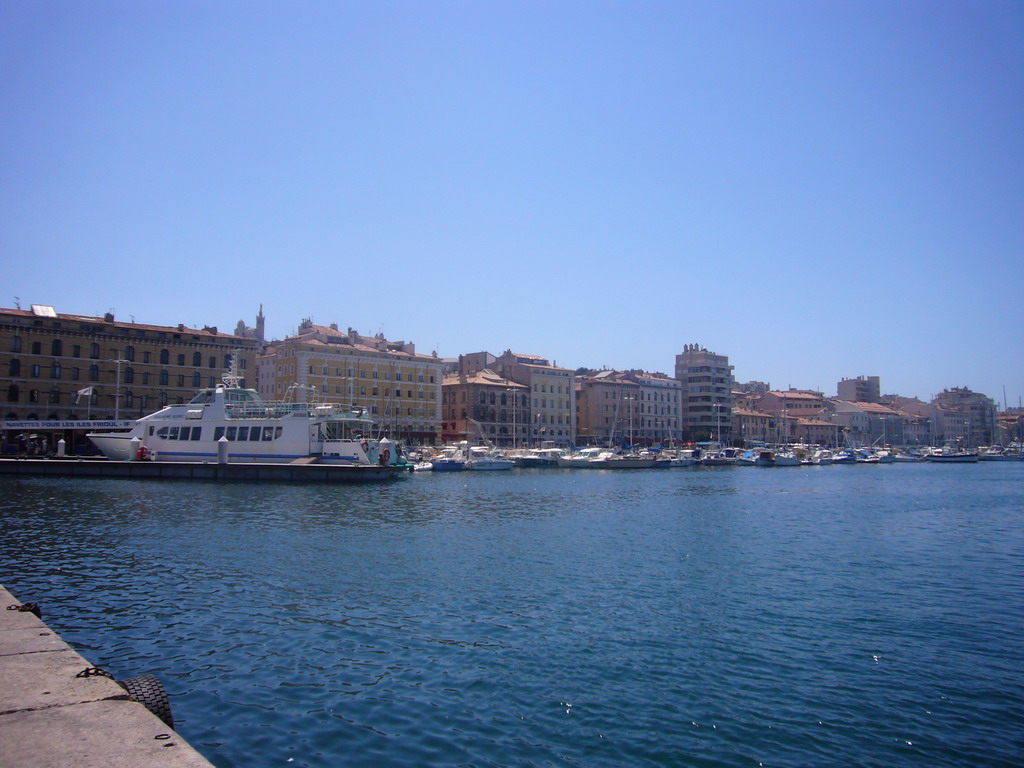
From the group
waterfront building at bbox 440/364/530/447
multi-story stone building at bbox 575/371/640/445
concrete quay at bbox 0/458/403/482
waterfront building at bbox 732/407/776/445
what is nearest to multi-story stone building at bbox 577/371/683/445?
multi-story stone building at bbox 575/371/640/445

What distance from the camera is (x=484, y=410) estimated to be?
109562 mm

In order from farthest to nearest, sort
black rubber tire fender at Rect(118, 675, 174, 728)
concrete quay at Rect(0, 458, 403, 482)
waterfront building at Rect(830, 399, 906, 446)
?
waterfront building at Rect(830, 399, 906, 446) < concrete quay at Rect(0, 458, 403, 482) < black rubber tire fender at Rect(118, 675, 174, 728)

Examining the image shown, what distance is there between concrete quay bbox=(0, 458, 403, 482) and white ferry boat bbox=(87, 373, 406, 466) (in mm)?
1618

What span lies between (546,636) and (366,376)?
82125mm

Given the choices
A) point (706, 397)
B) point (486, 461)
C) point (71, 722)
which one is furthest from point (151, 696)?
point (706, 397)

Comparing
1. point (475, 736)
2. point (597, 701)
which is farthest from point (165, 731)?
point (597, 701)

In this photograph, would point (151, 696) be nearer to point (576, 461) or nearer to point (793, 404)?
point (576, 461)

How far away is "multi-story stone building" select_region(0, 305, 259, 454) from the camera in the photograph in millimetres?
70812

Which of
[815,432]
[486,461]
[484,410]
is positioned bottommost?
[486,461]

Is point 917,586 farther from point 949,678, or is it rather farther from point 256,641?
point 256,641

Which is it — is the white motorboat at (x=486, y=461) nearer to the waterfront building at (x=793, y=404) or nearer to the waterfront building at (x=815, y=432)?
the waterfront building at (x=815, y=432)

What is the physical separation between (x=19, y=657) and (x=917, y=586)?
66.3 feet

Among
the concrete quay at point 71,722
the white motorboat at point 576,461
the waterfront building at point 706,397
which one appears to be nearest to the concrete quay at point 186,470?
the white motorboat at point 576,461

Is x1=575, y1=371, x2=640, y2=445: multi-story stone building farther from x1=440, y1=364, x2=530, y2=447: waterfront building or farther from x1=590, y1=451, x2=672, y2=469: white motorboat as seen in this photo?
x1=590, y1=451, x2=672, y2=469: white motorboat
